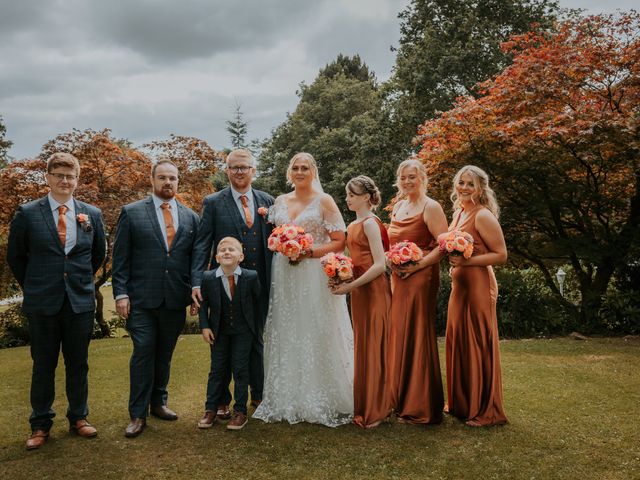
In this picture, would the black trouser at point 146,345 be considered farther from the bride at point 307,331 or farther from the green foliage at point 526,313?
the green foliage at point 526,313

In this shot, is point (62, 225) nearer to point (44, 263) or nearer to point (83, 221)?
point (83, 221)

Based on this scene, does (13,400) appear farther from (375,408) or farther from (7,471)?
(375,408)

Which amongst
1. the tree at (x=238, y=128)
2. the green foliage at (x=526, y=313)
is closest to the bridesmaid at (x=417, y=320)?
the green foliage at (x=526, y=313)

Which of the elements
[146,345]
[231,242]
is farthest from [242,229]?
[146,345]

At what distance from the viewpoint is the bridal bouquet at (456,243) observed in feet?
15.3

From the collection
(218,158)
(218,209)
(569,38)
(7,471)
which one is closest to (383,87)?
(218,158)

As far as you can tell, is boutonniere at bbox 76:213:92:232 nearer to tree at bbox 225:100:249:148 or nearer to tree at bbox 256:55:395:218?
tree at bbox 256:55:395:218

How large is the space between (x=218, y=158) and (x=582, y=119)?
32.1ft

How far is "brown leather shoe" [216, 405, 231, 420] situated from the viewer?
5.20 meters

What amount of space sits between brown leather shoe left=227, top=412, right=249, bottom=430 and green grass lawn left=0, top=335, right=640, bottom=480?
0.22 ft

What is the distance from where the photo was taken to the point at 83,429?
477cm

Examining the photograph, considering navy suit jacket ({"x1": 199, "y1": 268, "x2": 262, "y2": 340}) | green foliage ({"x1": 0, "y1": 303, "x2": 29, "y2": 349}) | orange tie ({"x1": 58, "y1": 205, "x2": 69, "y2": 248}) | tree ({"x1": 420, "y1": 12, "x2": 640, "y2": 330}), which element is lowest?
green foliage ({"x1": 0, "y1": 303, "x2": 29, "y2": 349})

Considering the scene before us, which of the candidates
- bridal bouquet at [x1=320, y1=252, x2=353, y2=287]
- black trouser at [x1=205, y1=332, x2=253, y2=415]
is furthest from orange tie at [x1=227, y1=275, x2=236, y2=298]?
bridal bouquet at [x1=320, y1=252, x2=353, y2=287]

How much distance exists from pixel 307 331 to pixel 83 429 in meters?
2.17
